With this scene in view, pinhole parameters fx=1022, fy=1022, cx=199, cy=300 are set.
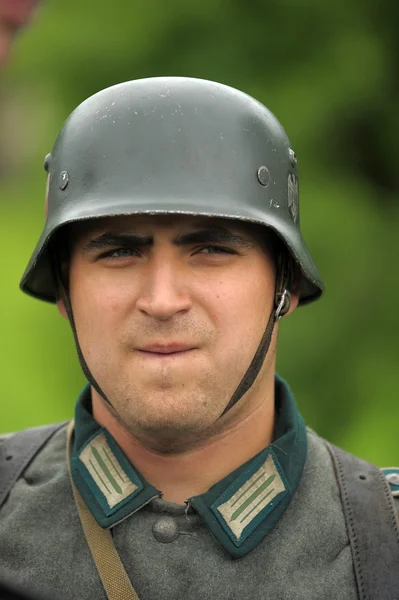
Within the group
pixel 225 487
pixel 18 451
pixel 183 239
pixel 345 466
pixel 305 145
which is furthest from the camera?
pixel 305 145

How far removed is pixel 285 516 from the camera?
3207 mm

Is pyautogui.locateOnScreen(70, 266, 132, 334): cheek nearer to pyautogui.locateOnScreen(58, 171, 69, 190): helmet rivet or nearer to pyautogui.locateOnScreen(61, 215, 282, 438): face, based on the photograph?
pyautogui.locateOnScreen(61, 215, 282, 438): face

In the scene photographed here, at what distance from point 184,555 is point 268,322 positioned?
2.53ft

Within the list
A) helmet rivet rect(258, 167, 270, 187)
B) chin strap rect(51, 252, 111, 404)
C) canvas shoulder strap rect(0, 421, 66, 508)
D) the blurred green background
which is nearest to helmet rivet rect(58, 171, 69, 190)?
chin strap rect(51, 252, 111, 404)

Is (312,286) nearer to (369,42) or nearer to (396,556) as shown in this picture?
(396,556)

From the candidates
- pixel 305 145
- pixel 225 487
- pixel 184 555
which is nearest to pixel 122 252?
pixel 225 487

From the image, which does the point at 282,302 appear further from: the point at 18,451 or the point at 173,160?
the point at 18,451

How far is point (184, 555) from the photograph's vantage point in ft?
10.2

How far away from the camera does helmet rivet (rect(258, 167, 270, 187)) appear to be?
3.25 m

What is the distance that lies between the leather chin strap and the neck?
0.09 meters

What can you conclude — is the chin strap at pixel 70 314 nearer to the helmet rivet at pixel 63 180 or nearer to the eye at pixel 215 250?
the helmet rivet at pixel 63 180

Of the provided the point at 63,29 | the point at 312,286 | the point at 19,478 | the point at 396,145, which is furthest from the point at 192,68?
the point at 19,478

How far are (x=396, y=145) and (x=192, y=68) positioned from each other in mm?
1449

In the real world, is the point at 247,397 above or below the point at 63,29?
below
